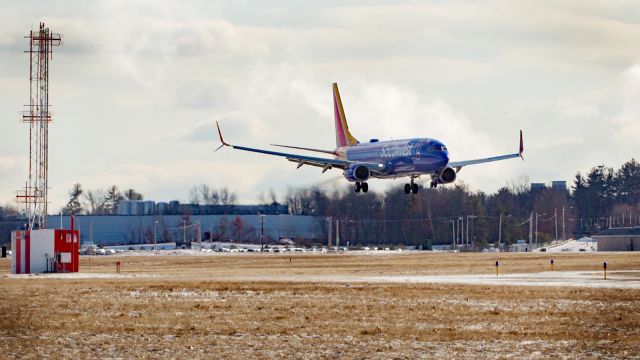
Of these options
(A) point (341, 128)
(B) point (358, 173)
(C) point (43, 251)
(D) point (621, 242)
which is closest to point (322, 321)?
(C) point (43, 251)

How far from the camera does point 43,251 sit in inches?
3873

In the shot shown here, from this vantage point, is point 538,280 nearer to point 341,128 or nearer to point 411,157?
point 411,157

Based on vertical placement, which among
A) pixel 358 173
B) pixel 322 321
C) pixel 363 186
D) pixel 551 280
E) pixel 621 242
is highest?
pixel 358 173

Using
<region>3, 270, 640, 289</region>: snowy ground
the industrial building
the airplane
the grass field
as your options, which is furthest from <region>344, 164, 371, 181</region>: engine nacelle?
the industrial building

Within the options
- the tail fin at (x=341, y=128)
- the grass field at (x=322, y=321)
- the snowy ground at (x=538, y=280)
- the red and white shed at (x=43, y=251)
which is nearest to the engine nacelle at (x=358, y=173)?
the tail fin at (x=341, y=128)

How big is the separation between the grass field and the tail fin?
63.3 meters

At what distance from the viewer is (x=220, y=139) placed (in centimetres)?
10975

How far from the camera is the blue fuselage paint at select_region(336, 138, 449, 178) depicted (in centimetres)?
10956

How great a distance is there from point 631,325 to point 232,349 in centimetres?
1502

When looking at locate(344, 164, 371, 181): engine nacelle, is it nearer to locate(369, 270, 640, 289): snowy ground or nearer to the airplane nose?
the airplane nose

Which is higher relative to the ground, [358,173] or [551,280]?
[358,173]

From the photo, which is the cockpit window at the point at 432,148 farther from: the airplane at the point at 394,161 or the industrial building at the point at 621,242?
the industrial building at the point at 621,242

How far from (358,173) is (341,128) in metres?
24.0

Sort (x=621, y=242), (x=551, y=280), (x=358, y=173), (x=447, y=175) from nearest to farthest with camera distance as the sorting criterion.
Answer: (x=551, y=280), (x=447, y=175), (x=358, y=173), (x=621, y=242)
